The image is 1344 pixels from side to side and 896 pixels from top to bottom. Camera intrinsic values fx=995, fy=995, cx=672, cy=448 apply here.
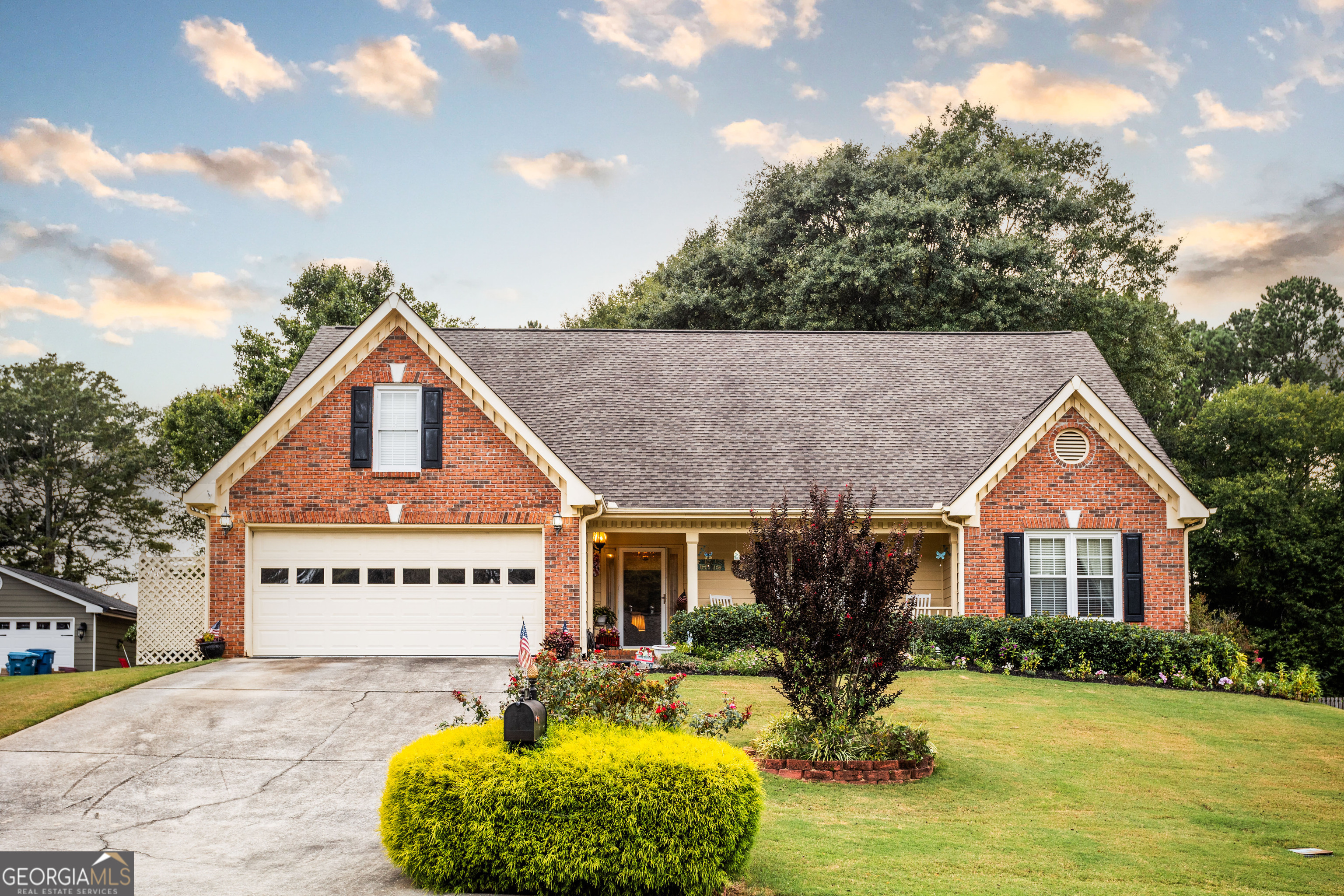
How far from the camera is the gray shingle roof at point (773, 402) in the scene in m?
20.6

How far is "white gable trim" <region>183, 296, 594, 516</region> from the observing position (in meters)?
17.6

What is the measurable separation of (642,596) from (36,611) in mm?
20388

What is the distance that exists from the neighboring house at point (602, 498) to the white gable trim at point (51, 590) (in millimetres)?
13267

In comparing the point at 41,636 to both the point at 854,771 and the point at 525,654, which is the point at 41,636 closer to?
the point at 525,654

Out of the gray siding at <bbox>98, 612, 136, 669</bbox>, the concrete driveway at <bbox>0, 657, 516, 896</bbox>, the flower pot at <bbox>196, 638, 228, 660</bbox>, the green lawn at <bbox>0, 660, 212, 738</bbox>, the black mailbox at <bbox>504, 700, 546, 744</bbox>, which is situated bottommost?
the gray siding at <bbox>98, 612, 136, 669</bbox>

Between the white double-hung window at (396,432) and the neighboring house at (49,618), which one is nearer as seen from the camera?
the white double-hung window at (396,432)

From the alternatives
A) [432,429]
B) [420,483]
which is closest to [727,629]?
[420,483]

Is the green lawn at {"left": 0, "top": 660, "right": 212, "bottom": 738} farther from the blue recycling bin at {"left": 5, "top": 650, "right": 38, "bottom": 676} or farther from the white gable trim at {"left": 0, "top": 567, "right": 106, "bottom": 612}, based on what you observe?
the white gable trim at {"left": 0, "top": 567, "right": 106, "bottom": 612}

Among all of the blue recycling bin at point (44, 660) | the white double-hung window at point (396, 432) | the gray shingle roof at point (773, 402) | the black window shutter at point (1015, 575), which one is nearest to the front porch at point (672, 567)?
the gray shingle roof at point (773, 402)

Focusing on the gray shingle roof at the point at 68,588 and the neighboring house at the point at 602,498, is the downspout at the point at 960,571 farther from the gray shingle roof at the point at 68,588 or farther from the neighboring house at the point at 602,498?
the gray shingle roof at the point at 68,588

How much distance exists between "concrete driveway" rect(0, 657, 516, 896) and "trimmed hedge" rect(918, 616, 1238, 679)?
27.1 ft

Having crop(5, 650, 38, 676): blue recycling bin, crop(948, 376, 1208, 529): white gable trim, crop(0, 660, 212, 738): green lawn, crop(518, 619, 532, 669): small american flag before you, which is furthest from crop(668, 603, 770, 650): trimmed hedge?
crop(5, 650, 38, 676): blue recycling bin

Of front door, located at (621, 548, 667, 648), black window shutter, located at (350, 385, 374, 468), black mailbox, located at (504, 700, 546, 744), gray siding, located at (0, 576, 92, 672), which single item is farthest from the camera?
gray siding, located at (0, 576, 92, 672)

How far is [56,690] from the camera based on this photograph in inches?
554
